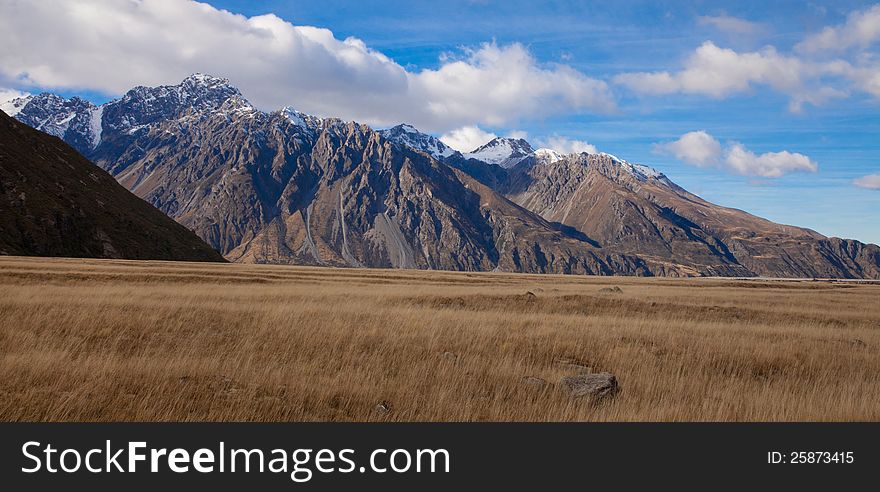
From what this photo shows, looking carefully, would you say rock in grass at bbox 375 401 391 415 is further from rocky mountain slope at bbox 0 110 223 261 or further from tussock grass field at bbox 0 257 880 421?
rocky mountain slope at bbox 0 110 223 261

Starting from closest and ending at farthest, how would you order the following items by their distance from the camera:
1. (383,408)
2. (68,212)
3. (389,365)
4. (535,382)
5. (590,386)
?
1. (383,408)
2. (590,386)
3. (535,382)
4. (389,365)
5. (68,212)

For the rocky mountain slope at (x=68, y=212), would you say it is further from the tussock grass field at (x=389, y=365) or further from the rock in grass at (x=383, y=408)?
the rock in grass at (x=383, y=408)

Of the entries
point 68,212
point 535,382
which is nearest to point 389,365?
point 535,382

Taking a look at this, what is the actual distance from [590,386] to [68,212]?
4999 inches

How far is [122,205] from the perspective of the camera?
438 feet

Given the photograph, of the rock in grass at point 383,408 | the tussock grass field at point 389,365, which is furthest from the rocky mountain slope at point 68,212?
the rock in grass at point 383,408

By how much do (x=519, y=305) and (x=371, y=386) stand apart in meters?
20.0

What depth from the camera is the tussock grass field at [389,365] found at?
343 inches

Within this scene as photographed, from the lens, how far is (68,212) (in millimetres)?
109688

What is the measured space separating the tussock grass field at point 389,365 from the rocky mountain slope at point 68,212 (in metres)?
92.8

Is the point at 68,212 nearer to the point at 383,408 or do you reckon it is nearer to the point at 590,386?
the point at 383,408
